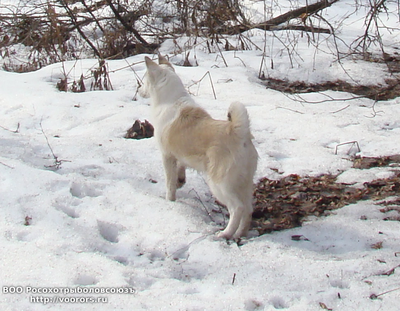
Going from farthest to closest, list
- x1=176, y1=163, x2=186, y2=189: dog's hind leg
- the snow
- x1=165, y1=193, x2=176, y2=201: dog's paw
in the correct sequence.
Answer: x1=176, y1=163, x2=186, y2=189: dog's hind leg, x1=165, y1=193, x2=176, y2=201: dog's paw, the snow

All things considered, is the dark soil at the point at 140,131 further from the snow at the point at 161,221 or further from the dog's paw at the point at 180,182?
the dog's paw at the point at 180,182

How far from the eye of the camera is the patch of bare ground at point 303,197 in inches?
156

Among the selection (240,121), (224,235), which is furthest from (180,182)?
(240,121)

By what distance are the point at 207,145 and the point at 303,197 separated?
122cm

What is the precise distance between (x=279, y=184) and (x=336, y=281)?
1.80 m

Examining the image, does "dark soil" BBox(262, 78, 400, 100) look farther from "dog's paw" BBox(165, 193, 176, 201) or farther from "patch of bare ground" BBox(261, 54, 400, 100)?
"dog's paw" BBox(165, 193, 176, 201)

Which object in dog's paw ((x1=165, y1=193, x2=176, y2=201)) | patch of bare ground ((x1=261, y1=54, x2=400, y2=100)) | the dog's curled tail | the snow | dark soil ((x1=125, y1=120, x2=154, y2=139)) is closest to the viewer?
the snow

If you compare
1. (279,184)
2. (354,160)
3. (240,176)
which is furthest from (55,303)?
(354,160)

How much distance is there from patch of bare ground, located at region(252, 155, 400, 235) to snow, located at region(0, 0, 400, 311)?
0.44ft

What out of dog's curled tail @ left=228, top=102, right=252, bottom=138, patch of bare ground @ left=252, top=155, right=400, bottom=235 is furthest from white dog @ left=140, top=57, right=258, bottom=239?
patch of bare ground @ left=252, top=155, right=400, bottom=235

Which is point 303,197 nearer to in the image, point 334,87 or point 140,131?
point 140,131

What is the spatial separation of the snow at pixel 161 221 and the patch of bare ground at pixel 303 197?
13 centimetres

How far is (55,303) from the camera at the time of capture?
2508 mm

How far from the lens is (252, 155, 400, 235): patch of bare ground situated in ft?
13.0
